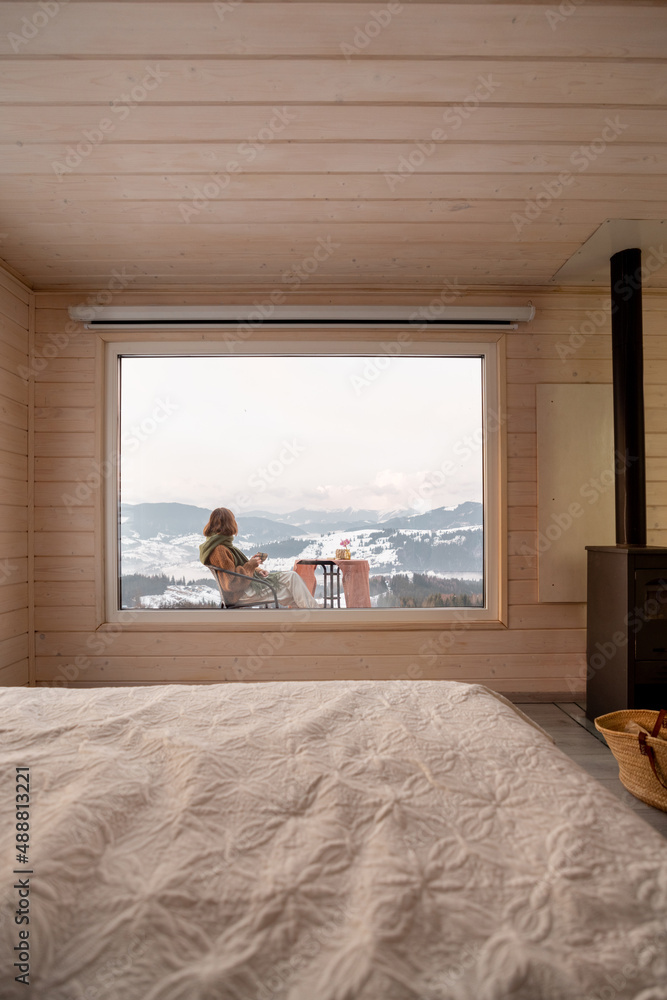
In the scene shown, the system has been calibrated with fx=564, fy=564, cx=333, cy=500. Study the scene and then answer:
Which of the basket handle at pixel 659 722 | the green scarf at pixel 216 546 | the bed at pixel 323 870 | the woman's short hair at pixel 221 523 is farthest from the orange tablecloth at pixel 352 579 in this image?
the bed at pixel 323 870

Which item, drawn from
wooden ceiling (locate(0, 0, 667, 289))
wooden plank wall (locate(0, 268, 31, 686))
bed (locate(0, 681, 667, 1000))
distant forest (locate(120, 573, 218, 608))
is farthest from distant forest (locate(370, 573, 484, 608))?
bed (locate(0, 681, 667, 1000))

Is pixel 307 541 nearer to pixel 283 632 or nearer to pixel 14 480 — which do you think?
pixel 283 632

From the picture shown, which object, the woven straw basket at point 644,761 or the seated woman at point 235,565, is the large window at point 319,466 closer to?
the seated woman at point 235,565

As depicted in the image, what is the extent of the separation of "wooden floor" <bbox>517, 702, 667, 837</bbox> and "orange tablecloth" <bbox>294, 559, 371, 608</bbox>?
3.88 ft

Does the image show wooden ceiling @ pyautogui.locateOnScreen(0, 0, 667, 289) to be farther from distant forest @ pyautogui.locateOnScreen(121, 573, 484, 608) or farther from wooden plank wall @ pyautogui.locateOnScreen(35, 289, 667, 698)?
distant forest @ pyautogui.locateOnScreen(121, 573, 484, 608)

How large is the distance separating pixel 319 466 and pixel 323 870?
2972 mm

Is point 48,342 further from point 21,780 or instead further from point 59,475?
point 21,780

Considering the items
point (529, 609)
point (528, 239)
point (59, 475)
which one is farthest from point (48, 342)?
point (529, 609)

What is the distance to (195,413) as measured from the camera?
3.65 m

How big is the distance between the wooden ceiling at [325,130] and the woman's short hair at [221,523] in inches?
60.0

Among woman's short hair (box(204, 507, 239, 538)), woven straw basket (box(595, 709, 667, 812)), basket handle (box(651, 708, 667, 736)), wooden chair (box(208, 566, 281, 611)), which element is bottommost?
woven straw basket (box(595, 709, 667, 812))

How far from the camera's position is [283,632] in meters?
3.54

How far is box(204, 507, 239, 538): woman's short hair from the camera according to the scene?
11.9 feet

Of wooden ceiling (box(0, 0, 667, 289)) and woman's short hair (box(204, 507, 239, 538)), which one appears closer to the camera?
wooden ceiling (box(0, 0, 667, 289))
